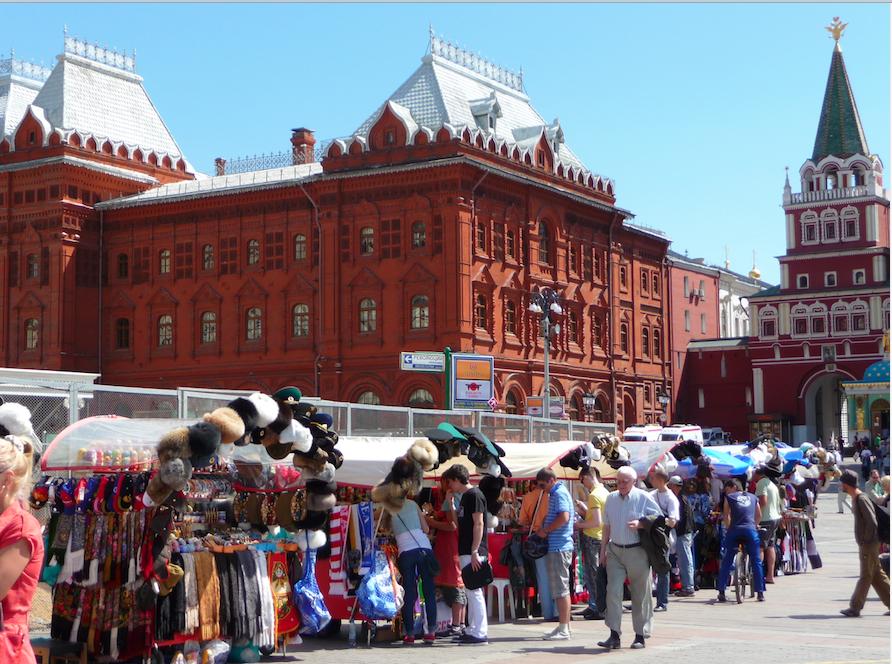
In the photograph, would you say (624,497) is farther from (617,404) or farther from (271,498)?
(617,404)

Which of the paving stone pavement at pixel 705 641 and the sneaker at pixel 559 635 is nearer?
the paving stone pavement at pixel 705 641

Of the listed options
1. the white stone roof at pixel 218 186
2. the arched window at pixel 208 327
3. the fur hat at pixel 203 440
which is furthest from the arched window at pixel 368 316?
the fur hat at pixel 203 440

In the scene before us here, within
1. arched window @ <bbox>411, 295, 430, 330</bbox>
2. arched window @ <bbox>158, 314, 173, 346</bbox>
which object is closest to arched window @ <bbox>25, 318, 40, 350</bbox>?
arched window @ <bbox>158, 314, 173, 346</bbox>

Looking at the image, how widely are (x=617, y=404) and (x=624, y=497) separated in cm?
4255

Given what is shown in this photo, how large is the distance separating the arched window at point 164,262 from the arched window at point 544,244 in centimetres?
1637

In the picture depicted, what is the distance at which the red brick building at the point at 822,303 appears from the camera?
67.9 m

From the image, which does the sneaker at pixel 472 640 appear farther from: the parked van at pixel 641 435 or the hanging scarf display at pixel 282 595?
the parked van at pixel 641 435

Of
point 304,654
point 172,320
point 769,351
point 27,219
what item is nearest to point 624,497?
point 304,654

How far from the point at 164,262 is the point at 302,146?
29.2ft

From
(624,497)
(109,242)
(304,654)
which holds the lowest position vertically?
(304,654)

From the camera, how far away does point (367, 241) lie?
155 feet

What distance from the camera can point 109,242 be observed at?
5325 cm

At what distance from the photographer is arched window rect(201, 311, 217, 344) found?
50938mm

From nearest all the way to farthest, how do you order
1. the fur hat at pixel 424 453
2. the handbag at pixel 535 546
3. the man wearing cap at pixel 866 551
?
1. the fur hat at pixel 424 453
2. the handbag at pixel 535 546
3. the man wearing cap at pixel 866 551
